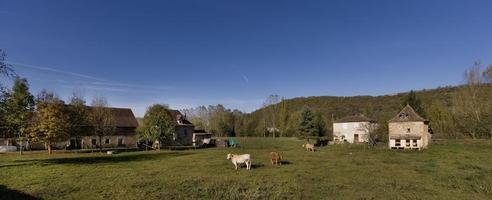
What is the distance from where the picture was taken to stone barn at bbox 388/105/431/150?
56.9 metres

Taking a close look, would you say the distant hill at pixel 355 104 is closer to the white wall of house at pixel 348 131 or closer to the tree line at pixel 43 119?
the white wall of house at pixel 348 131

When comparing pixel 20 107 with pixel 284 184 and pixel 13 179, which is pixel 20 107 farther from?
pixel 284 184

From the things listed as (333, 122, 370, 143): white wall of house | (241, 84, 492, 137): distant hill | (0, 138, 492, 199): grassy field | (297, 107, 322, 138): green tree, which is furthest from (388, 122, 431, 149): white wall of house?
(241, 84, 492, 137): distant hill

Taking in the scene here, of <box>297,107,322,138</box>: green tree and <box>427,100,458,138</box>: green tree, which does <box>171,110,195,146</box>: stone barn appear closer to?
<box>297,107,322,138</box>: green tree

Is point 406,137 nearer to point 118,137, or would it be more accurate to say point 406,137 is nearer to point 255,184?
point 255,184

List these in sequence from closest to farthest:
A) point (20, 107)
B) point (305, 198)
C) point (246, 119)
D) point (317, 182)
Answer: point (305, 198)
point (317, 182)
point (20, 107)
point (246, 119)

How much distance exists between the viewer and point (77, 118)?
167ft

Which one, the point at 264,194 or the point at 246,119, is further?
the point at 246,119

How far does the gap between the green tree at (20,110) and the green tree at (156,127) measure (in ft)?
50.2

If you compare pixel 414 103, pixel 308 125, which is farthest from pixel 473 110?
pixel 308 125

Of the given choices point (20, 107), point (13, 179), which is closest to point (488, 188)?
point (13, 179)

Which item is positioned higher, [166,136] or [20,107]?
[20,107]

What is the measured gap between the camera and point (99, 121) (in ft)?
188

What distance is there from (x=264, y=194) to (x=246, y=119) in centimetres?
10678
